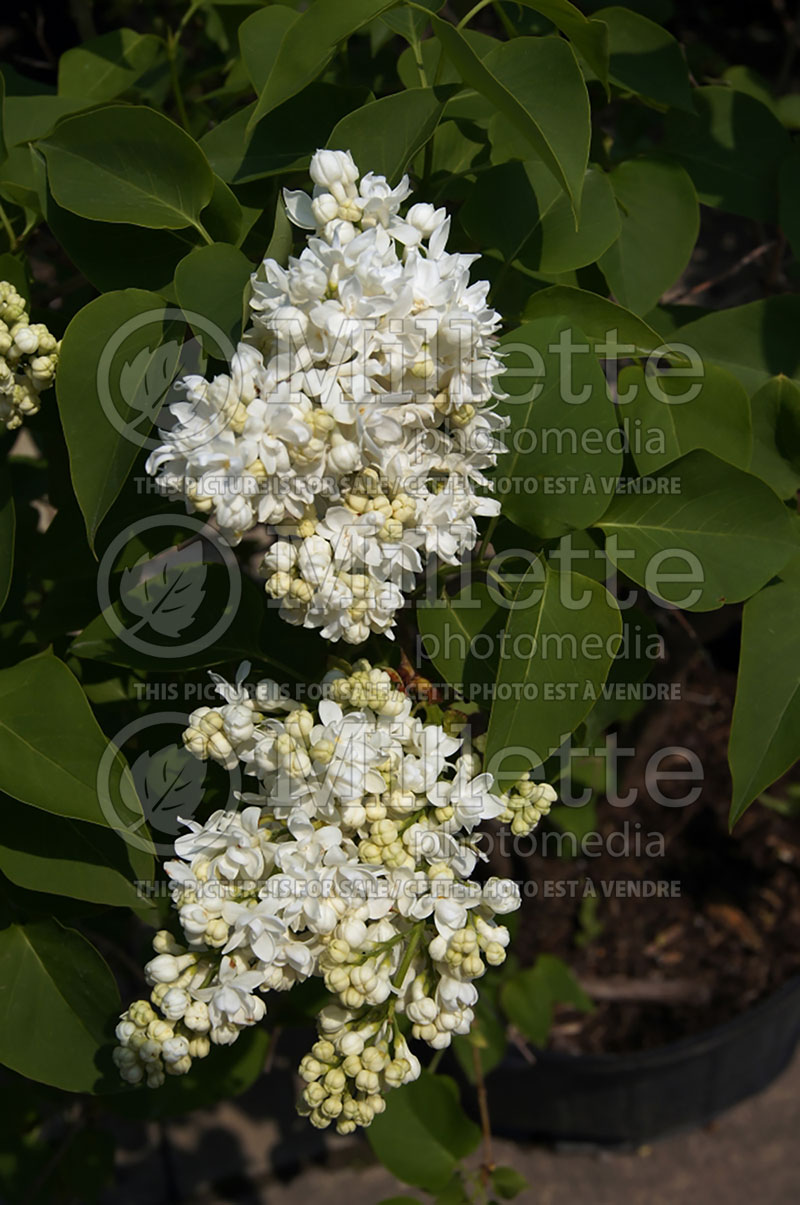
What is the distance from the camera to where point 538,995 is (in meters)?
2.25

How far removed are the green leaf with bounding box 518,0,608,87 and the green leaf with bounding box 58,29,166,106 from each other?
0.72m

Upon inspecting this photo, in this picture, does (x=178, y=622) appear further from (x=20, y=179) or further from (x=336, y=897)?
(x=20, y=179)

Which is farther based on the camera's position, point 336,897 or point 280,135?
point 280,135

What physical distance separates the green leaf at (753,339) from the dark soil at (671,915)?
1.37m

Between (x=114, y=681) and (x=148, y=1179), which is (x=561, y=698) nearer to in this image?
(x=114, y=681)

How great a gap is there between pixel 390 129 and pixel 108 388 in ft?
1.30

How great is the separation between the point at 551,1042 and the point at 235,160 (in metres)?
2.23

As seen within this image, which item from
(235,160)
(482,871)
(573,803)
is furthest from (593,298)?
(482,871)

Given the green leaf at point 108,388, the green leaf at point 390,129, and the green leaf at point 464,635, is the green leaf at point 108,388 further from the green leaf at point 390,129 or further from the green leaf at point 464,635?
the green leaf at point 464,635

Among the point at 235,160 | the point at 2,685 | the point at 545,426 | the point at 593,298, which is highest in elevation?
the point at 235,160

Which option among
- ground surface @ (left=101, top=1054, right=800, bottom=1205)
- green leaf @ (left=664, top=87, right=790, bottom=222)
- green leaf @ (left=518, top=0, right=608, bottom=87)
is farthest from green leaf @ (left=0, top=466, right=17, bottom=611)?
ground surface @ (left=101, top=1054, right=800, bottom=1205)

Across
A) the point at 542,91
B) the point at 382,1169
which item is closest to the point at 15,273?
the point at 542,91

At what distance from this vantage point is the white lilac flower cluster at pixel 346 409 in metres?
0.97

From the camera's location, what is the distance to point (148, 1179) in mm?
2758
